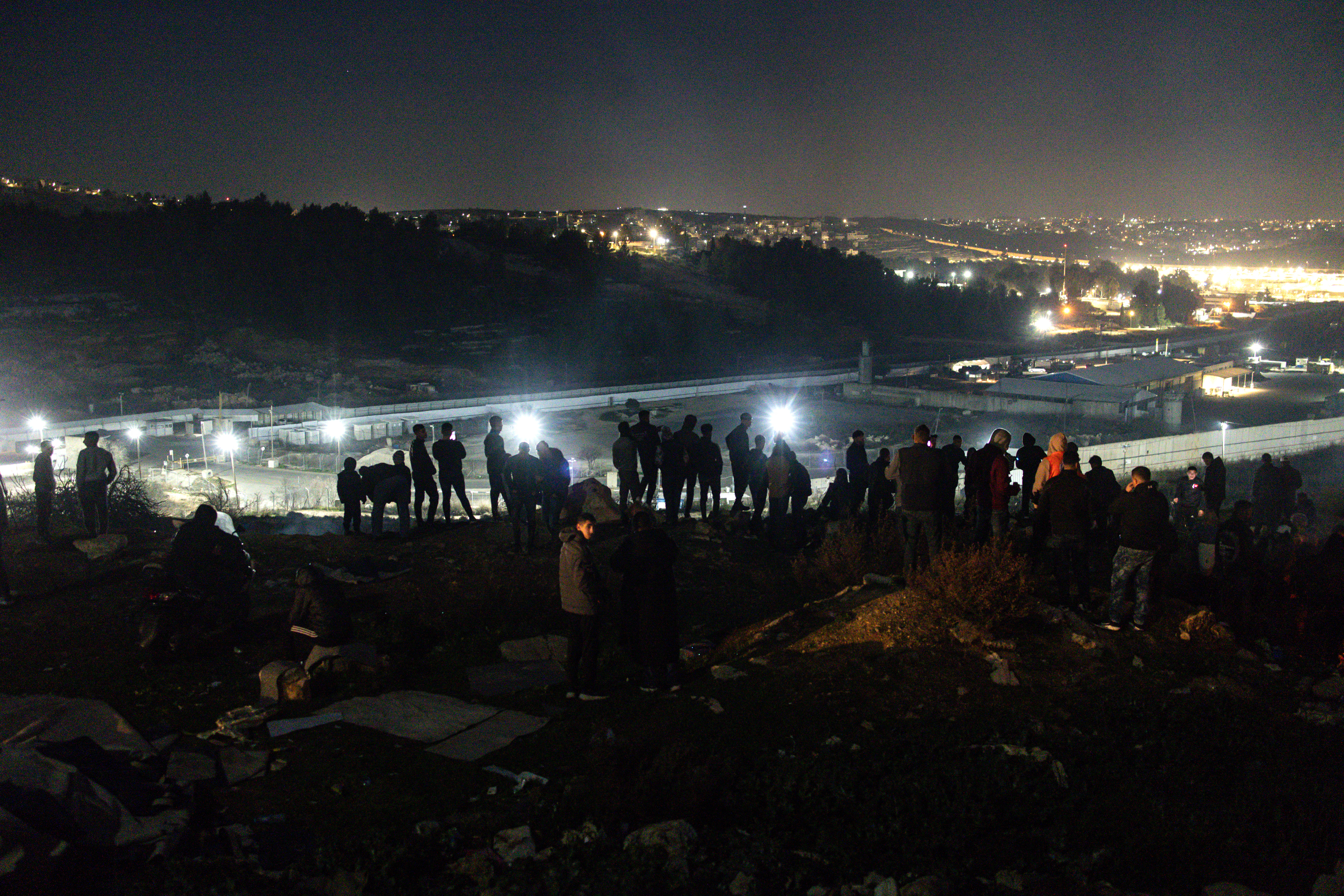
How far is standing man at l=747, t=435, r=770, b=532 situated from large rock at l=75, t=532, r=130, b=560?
23.3 feet

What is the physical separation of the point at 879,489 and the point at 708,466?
224 centimetres

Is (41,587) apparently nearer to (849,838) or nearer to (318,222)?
(849,838)

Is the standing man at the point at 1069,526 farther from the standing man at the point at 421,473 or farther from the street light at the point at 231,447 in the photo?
the street light at the point at 231,447

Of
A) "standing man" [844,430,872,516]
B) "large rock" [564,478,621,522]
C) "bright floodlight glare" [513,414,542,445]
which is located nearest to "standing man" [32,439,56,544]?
"large rock" [564,478,621,522]

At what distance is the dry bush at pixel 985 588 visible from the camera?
682 centimetres

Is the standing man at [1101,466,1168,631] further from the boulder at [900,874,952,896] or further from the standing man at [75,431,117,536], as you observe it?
the standing man at [75,431,117,536]

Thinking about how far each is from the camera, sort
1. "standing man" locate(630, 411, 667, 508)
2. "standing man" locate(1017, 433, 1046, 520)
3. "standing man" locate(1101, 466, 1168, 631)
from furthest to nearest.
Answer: "standing man" locate(630, 411, 667, 508), "standing man" locate(1017, 433, 1046, 520), "standing man" locate(1101, 466, 1168, 631)

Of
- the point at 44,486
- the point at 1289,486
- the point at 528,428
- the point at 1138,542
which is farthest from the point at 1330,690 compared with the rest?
the point at 528,428

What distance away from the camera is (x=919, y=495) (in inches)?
326

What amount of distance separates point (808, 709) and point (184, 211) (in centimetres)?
7617

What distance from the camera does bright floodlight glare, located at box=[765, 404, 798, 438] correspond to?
3497 centimetres

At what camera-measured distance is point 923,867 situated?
4.38 meters

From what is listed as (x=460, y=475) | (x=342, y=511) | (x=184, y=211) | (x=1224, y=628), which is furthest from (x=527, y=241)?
(x=1224, y=628)

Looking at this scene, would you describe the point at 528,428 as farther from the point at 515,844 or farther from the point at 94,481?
the point at 515,844
